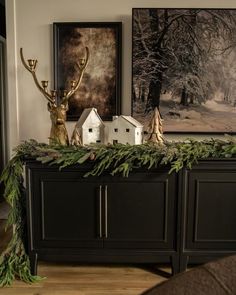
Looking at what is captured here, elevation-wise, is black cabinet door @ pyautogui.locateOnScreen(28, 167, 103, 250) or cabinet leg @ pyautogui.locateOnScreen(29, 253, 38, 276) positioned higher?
black cabinet door @ pyautogui.locateOnScreen(28, 167, 103, 250)

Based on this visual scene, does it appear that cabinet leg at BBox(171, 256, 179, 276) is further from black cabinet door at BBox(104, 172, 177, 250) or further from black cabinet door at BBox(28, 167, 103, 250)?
black cabinet door at BBox(28, 167, 103, 250)

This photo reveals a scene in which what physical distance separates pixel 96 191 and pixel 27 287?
861mm

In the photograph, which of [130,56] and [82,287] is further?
[130,56]

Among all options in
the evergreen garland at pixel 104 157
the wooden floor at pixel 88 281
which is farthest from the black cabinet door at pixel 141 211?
the wooden floor at pixel 88 281

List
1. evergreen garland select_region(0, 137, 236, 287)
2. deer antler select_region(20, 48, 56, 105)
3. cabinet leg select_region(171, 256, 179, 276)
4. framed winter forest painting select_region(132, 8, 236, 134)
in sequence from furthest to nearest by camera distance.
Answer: framed winter forest painting select_region(132, 8, 236, 134), deer antler select_region(20, 48, 56, 105), cabinet leg select_region(171, 256, 179, 276), evergreen garland select_region(0, 137, 236, 287)

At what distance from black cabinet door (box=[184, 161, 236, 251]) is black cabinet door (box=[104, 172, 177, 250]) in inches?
5.0

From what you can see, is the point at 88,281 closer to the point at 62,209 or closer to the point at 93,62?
the point at 62,209

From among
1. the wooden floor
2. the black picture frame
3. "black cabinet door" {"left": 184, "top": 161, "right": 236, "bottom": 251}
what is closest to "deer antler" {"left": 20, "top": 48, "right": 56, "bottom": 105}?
the black picture frame

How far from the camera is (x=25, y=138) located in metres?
2.89

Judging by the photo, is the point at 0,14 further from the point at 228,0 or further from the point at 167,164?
the point at 167,164

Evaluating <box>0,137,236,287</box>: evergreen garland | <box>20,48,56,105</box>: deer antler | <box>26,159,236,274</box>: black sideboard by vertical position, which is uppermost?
<box>20,48,56,105</box>: deer antler

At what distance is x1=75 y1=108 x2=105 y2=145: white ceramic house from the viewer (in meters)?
2.46

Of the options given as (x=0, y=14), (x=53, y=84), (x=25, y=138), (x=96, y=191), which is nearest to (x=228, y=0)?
(x=53, y=84)

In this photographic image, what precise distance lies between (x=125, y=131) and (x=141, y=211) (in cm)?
62
